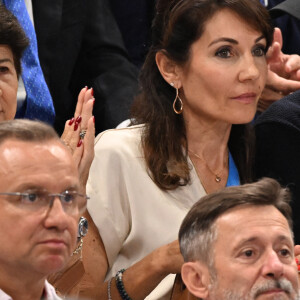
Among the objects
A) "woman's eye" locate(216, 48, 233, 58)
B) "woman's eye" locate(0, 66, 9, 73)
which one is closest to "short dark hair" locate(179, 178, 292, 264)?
"woman's eye" locate(216, 48, 233, 58)

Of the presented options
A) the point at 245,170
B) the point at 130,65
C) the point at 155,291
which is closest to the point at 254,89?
the point at 245,170

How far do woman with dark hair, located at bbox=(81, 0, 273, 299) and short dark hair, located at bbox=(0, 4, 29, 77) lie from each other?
0.42m

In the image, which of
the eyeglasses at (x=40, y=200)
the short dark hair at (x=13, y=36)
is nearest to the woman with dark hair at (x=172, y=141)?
the short dark hair at (x=13, y=36)

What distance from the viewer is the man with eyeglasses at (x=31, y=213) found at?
2.42m

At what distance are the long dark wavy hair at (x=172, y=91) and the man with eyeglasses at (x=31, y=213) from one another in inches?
40.0

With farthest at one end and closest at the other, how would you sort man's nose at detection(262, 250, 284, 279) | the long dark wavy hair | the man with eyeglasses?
the long dark wavy hair → man's nose at detection(262, 250, 284, 279) → the man with eyeglasses

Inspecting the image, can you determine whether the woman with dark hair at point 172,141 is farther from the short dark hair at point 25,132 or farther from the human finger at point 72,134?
the short dark hair at point 25,132

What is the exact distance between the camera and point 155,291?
337 cm

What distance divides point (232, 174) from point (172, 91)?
0.38m

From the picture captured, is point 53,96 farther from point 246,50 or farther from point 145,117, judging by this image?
point 246,50

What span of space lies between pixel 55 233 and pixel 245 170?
4.56 ft

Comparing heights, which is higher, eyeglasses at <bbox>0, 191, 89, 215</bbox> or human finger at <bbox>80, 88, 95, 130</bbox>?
eyeglasses at <bbox>0, 191, 89, 215</bbox>

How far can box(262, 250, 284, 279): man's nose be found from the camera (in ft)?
8.80

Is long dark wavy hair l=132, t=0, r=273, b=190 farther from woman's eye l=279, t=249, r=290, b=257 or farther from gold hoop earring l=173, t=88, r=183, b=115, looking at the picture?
woman's eye l=279, t=249, r=290, b=257
